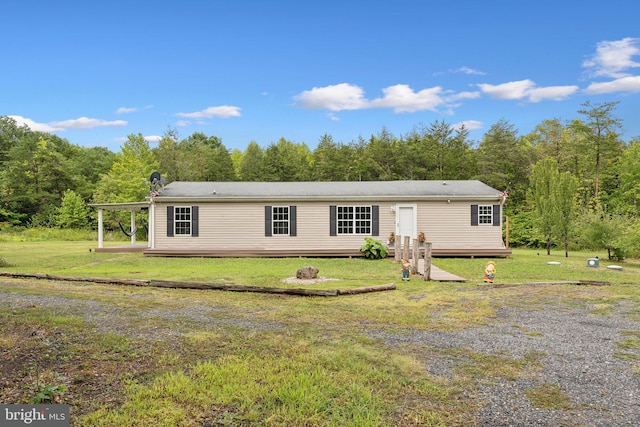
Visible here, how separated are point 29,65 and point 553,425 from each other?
76.6ft

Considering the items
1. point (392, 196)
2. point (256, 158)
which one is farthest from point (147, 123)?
A: point (392, 196)

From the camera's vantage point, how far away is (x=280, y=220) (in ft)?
52.9

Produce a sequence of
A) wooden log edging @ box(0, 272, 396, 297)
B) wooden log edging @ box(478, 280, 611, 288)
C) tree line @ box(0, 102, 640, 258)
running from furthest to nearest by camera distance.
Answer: tree line @ box(0, 102, 640, 258) < wooden log edging @ box(478, 280, 611, 288) < wooden log edging @ box(0, 272, 396, 297)

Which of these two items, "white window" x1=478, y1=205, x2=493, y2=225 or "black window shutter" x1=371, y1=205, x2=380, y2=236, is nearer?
"white window" x1=478, y1=205, x2=493, y2=225

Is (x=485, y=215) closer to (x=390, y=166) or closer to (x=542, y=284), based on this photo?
(x=542, y=284)

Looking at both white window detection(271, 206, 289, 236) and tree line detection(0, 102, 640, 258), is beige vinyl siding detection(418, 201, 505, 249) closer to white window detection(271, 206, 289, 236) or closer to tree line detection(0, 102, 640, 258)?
white window detection(271, 206, 289, 236)

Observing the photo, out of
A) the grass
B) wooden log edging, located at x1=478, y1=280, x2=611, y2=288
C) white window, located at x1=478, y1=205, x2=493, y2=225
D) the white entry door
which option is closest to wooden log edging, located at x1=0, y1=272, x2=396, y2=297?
the grass

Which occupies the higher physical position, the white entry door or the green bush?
the white entry door

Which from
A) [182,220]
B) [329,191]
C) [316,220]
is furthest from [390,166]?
[182,220]

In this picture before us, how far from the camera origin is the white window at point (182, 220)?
633 inches

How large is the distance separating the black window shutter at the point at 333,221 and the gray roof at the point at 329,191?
0.48 m

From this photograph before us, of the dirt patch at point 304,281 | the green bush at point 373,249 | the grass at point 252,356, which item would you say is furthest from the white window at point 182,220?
the grass at point 252,356

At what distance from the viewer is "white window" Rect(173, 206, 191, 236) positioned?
633 inches

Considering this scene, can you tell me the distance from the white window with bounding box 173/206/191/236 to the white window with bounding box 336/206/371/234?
19.6 feet
